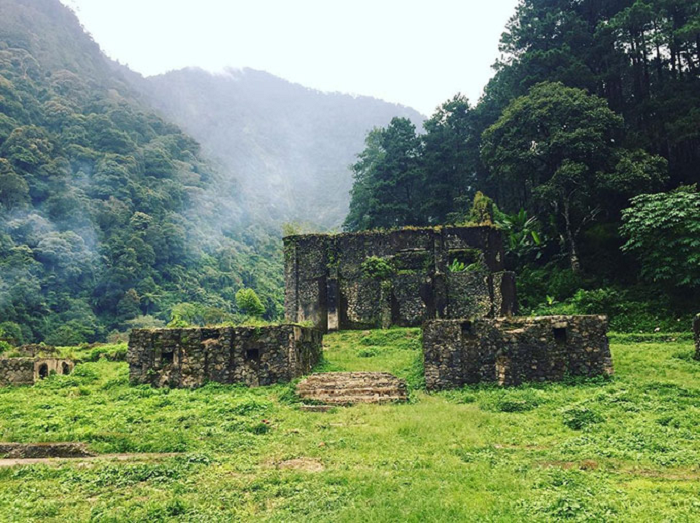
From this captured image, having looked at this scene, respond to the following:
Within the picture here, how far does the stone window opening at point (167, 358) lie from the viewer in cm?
1370

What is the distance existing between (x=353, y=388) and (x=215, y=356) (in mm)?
3775

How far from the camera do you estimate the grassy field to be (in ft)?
18.4

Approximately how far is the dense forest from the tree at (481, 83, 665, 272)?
6cm

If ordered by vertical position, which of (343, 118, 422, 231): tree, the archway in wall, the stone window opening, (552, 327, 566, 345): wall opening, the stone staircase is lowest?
the stone staircase

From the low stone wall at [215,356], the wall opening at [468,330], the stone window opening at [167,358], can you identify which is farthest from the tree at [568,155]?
the stone window opening at [167,358]

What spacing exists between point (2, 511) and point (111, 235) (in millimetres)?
52608

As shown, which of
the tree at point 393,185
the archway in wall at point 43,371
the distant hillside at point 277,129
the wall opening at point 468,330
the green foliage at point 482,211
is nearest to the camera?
the wall opening at point 468,330

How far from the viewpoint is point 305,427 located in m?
9.59

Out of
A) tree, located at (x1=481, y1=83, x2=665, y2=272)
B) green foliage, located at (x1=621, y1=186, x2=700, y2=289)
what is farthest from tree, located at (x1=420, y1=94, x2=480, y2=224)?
green foliage, located at (x1=621, y1=186, x2=700, y2=289)

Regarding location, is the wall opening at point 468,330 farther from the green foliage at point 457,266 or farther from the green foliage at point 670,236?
the green foliage at point 457,266

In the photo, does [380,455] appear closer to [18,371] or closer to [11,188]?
[18,371]

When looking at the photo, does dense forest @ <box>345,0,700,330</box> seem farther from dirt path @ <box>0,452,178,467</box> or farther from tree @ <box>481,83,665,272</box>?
dirt path @ <box>0,452,178,467</box>

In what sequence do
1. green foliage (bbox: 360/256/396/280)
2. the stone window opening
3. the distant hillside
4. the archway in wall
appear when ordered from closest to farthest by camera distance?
1. the stone window opening
2. the archway in wall
3. green foliage (bbox: 360/256/396/280)
4. the distant hillside

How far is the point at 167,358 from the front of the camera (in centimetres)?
1377
